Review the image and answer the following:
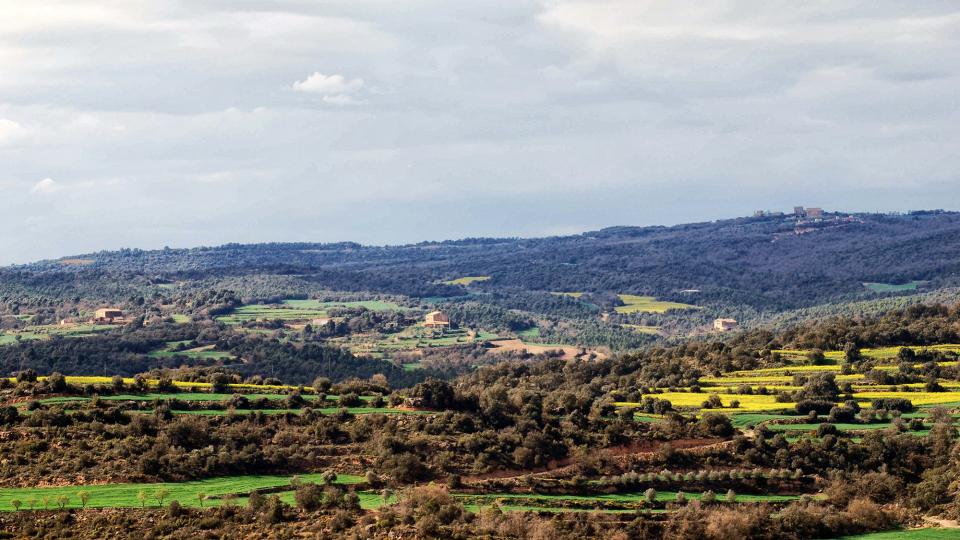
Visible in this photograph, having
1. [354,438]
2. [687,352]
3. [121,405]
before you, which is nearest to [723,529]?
[354,438]

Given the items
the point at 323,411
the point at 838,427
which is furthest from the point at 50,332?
the point at 838,427

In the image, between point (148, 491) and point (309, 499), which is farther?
point (148, 491)

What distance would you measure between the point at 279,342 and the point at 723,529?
89954 millimetres

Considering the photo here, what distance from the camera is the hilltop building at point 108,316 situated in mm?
139375

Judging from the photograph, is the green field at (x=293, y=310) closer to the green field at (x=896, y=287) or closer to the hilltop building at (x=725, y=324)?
the hilltop building at (x=725, y=324)

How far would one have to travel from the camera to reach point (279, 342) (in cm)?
12562

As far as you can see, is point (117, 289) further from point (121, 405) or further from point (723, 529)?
point (723, 529)

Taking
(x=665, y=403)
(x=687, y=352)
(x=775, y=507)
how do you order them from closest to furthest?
(x=775, y=507)
(x=665, y=403)
(x=687, y=352)

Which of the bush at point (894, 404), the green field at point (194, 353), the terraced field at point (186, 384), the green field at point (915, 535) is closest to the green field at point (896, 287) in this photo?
the green field at point (194, 353)

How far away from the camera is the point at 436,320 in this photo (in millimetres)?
161250

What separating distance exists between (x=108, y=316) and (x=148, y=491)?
10357cm

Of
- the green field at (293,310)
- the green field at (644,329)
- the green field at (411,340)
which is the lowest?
the green field at (644,329)

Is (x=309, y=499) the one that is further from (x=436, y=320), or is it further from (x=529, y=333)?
Answer: (x=529, y=333)

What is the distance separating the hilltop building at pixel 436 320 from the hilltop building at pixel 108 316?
39.5 meters
